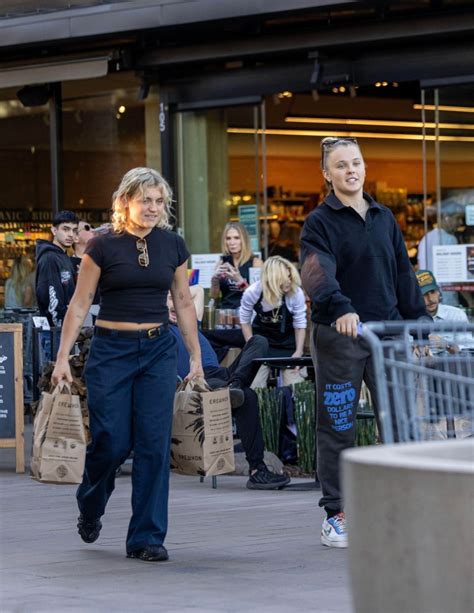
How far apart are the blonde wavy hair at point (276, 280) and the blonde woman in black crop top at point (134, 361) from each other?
5339 mm

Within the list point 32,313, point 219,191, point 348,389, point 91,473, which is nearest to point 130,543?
point 91,473

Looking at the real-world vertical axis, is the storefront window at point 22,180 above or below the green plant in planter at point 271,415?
above

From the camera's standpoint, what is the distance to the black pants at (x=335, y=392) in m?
7.07

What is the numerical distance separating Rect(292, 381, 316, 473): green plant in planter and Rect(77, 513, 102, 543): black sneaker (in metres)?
3.11

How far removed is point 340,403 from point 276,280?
18.0 ft

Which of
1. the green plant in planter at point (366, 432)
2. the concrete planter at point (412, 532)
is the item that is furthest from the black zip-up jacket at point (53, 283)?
the concrete planter at point (412, 532)

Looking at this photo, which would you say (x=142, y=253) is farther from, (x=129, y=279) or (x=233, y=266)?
(x=233, y=266)

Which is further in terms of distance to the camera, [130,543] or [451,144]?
[451,144]

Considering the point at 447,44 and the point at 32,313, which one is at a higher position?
the point at 447,44

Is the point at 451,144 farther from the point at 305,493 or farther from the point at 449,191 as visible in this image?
the point at 305,493

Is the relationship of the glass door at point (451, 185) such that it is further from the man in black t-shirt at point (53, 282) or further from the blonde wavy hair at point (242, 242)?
the man in black t-shirt at point (53, 282)

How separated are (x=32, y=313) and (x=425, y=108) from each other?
14.8 feet

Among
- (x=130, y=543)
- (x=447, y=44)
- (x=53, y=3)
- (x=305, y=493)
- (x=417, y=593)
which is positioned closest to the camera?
(x=417, y=593)

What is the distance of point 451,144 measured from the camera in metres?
14.6
